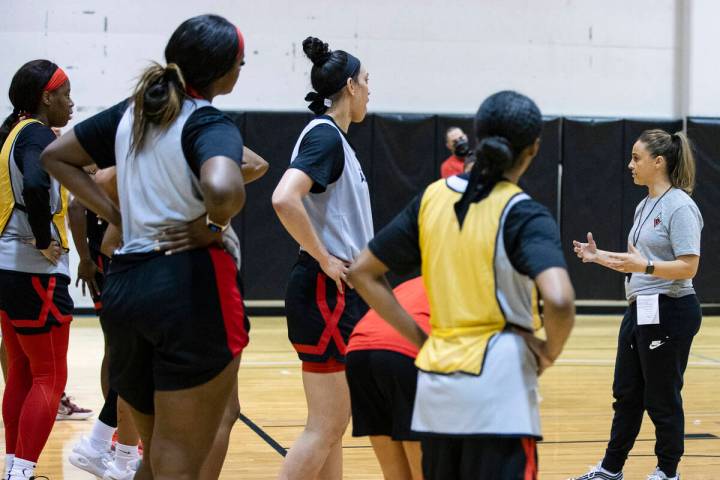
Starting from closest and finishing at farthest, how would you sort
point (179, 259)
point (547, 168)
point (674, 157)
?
point (179, 259) → point (674, 157) → point (547, 168)

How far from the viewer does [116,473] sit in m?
4.27

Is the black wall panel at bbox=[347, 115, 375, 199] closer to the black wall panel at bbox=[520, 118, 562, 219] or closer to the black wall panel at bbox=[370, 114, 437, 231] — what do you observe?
Result: the black wall panel at bbox=[370, 114, 437, 231]

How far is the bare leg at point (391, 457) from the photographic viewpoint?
2801mm

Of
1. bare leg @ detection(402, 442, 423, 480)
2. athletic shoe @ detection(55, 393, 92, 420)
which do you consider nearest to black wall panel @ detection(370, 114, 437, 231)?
athletic shoe @ detection(55, 393, 92, 420)

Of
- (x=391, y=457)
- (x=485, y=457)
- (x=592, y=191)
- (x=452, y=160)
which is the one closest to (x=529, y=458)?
(x=485, y=457)

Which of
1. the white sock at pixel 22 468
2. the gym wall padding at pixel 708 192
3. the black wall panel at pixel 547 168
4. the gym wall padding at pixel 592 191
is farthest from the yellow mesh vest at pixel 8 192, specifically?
the gym wall padding at pixel 708 192

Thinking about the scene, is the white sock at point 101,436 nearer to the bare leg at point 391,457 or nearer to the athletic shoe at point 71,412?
the athletic shoe at point 71,412

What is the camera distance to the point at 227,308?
239cm

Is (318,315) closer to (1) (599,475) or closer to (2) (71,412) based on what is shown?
(1) (599,475)

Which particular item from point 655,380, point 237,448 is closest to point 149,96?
point 655,380

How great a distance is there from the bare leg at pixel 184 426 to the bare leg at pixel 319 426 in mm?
849

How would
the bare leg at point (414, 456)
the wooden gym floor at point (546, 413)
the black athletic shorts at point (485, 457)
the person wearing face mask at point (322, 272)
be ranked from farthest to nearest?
the wooden gym floor at point (546, 413) < the person wearing face mask at point (322, 272) < the bare leg at point (414, 456) < the black athletic shorts at point (485, 457)

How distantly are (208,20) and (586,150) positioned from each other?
9183 mm

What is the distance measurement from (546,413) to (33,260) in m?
3.35
